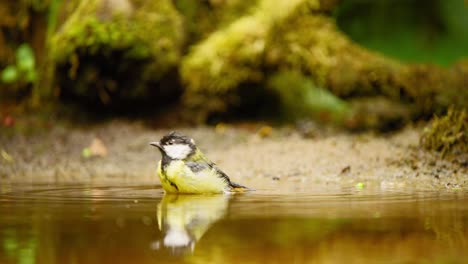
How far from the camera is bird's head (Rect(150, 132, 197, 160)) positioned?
504cm

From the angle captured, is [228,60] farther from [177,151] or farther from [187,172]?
[187,172]

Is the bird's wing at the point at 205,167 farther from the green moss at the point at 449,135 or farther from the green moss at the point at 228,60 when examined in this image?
the green moss at the point at 228,60

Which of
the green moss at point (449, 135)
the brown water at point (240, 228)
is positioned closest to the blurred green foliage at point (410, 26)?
the brown water at point (240, 228)

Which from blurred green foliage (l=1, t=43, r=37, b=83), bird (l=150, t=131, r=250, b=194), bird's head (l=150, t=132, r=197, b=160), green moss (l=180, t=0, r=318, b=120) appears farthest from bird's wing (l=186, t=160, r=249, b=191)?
blurred green foliage (l=1, t=43, r=37, b=83)

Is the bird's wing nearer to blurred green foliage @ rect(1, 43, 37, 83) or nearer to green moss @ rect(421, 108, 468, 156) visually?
green moss @ rect(421, 108, 468, 156)

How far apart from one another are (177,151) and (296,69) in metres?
4.13

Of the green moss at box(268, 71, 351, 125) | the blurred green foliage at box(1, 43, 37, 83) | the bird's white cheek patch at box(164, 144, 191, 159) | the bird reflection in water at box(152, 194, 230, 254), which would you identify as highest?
the blurred green foliage at box(1, 43, 37, 83)

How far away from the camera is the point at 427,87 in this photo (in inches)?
340

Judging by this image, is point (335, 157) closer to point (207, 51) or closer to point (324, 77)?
point (324, 77)

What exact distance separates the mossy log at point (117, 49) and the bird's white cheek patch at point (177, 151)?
4.04 m

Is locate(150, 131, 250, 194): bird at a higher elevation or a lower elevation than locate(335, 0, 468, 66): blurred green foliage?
lower

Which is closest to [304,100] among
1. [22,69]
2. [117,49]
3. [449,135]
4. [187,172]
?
[117,49]

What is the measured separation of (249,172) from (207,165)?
1542 mm

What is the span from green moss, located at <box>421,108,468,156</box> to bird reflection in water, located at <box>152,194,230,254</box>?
233 cm
